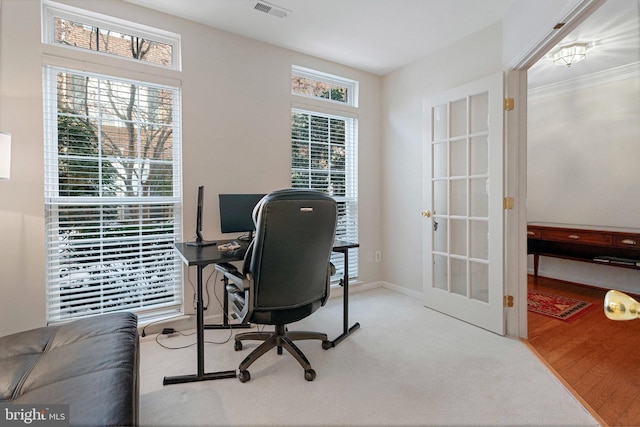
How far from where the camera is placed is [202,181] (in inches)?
112

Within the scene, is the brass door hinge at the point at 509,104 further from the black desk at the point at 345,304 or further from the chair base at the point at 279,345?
the chair base at the point at 279,345

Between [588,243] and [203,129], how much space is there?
4.32 meters

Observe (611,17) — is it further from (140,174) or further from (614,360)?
(140,174)

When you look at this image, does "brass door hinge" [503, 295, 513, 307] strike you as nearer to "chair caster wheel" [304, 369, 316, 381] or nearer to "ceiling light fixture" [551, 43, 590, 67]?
"chair caster wheel" [304, 369, 316, 381]

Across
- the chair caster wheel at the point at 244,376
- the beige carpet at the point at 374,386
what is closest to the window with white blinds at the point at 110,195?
the beige carpet at the point at 374,386

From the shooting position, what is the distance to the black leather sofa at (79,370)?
971 mm

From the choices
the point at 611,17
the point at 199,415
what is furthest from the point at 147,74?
the point at 611,17

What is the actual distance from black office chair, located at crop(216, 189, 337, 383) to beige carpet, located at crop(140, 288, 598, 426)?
0.19 metres

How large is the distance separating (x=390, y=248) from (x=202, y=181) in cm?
238

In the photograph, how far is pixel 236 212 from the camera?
2.76 m

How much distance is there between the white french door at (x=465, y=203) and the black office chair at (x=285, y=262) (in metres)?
1.58

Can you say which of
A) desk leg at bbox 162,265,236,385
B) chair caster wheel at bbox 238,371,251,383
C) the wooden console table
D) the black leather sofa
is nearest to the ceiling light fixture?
the wooden console table

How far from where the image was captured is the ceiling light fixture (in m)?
3.00

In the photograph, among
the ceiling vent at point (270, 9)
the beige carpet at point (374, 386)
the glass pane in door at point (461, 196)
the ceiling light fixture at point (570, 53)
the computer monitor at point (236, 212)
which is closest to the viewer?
the beige carpet at point (374, 386)
